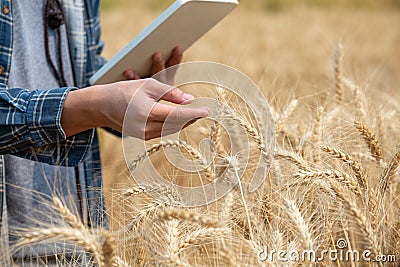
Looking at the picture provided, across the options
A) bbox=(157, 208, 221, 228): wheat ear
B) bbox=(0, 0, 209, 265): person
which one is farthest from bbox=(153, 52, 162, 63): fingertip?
bbox=(157, 208, 221, 228): wheat ear

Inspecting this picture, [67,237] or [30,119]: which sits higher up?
[30,119]

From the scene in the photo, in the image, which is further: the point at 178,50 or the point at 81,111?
the point at 178,50

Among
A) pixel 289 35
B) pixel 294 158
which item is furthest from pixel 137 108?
pixel 289 35

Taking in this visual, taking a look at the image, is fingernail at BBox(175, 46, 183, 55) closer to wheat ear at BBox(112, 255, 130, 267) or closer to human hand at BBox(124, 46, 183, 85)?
human hand at BBox(124, 46, 183, 85)

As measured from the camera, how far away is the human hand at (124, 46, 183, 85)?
1.27 metres

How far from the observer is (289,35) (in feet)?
18.5

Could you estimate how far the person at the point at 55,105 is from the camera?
0.97 metres

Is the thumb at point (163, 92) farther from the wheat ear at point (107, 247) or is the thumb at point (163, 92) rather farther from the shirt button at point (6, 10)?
the shirt button at point (6, 10)

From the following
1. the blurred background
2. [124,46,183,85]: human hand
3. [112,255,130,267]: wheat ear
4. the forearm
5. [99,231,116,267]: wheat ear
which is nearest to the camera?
[99,231,116,267]: wheat ear

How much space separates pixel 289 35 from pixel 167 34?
4.56 meters

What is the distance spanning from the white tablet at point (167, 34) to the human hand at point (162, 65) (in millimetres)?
10

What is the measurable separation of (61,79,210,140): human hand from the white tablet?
0.62 ft

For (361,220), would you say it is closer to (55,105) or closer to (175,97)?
(175,97)

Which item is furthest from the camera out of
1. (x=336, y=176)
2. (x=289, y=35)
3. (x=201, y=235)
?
(x=289, y=35)
